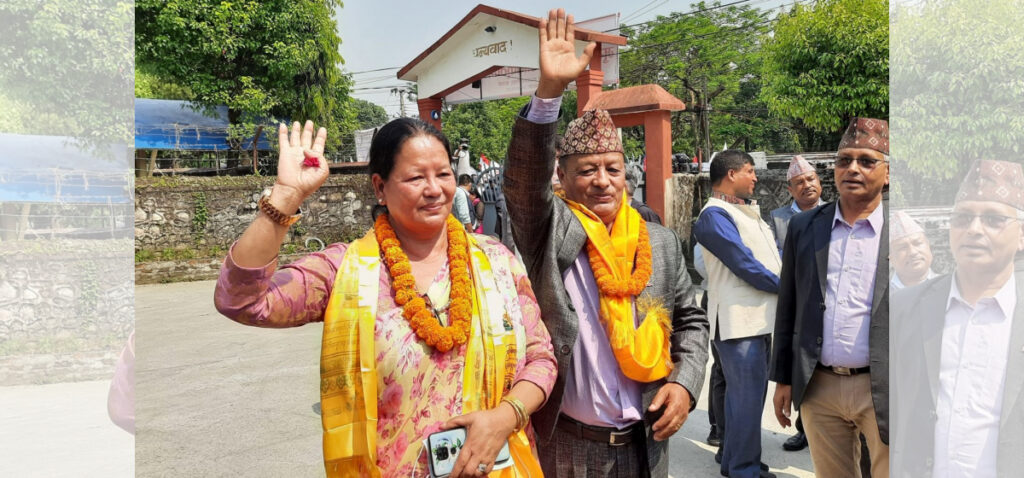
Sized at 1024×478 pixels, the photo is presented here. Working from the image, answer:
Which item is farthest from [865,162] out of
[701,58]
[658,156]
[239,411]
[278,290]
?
[701,58]

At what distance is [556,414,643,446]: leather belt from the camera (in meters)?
2.20

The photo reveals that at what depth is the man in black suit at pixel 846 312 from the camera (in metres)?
2.53

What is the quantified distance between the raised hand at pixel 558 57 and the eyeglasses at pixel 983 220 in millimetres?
991

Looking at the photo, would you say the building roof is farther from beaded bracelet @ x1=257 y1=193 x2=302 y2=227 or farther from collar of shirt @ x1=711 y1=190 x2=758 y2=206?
beaded bracelet @ x1=257 y1=193 x2=302 y2=227

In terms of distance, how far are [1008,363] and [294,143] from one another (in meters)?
1.75

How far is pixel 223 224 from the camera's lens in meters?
13.4

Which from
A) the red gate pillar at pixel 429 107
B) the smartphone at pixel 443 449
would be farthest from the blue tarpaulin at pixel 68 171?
the red gate pillar at pixel 429 107

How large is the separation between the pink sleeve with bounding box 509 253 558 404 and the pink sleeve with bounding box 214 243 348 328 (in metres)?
0.50

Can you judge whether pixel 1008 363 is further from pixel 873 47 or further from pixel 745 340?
pixel 873 47

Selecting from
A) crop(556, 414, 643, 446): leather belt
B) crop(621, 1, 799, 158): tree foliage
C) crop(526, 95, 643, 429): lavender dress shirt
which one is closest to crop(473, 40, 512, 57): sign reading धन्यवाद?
crop(526, 95, 643, 429): lavender dress shirt

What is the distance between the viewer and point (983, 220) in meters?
1.56

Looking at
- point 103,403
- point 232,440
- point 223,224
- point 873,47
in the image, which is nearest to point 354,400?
point 103,403

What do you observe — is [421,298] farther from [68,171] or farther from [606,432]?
[68,171]

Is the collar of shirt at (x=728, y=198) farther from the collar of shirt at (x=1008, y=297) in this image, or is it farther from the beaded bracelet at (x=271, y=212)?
the beaded bracelet at (x=271, y=212)
